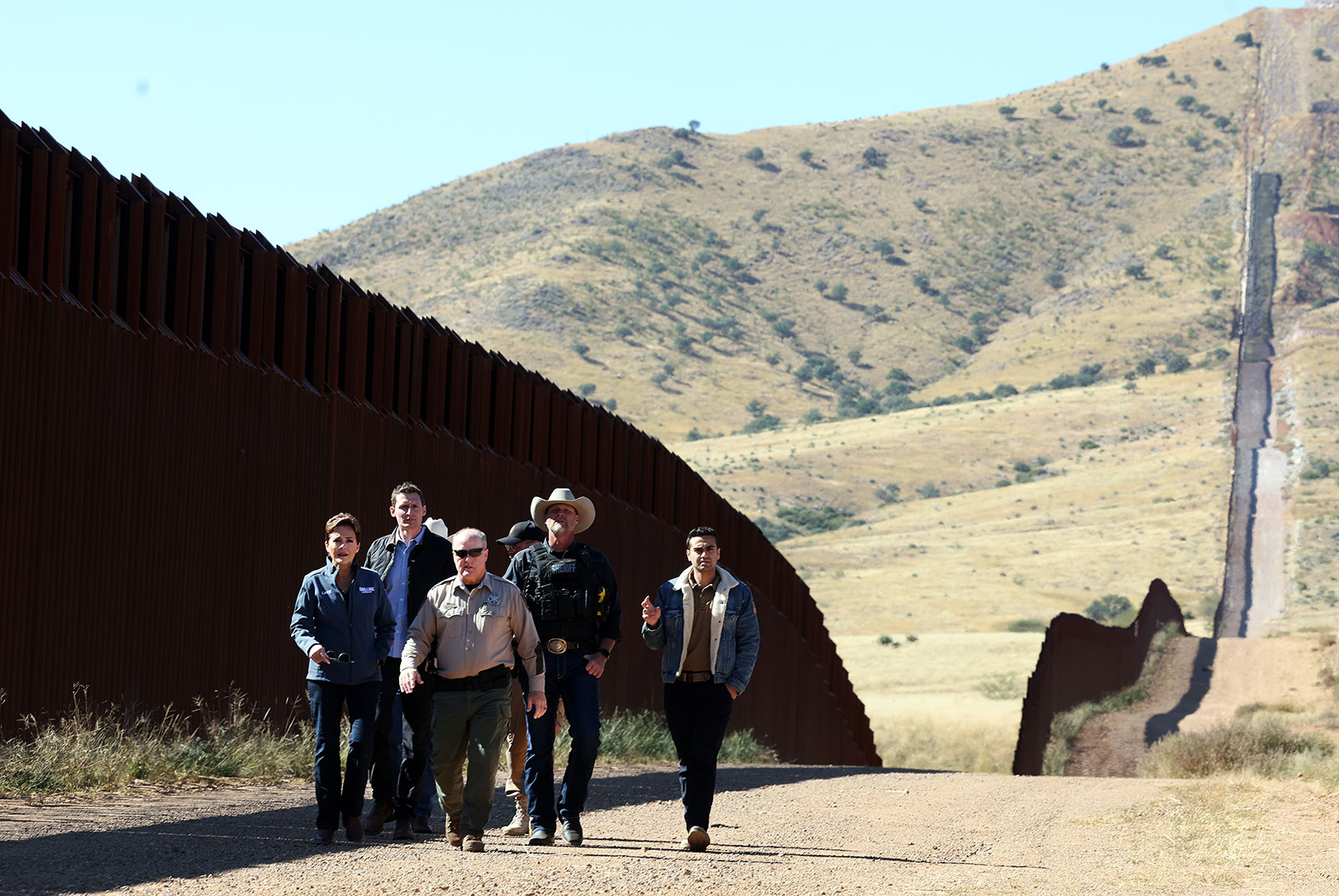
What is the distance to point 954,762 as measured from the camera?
3209cm

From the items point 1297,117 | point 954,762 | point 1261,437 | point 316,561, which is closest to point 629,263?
point 1261,437

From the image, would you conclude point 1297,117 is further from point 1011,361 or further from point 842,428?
point 842,428

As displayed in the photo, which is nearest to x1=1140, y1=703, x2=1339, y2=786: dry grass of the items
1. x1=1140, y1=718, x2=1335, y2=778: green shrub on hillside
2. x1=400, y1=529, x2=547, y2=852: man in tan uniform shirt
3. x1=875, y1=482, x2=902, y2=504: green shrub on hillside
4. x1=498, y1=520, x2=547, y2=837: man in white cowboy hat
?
x1=1140, y1=718, x2=1335, y2=778: green shrub on hillside

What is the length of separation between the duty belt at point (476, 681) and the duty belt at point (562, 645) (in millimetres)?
443

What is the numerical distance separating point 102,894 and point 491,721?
238 centimetres

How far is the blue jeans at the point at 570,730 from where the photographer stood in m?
9.48

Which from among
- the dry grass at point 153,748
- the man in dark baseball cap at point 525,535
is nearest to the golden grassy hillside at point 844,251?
the dry grass at point 153,748

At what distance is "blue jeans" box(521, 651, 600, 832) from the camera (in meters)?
9.48

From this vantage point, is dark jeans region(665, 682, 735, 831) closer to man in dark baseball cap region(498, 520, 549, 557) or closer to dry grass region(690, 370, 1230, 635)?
man in dark baseball cap region(498, 520, 549, 557)

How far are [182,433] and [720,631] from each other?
18.0 feet

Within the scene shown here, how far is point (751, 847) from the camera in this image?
1002 centimetres

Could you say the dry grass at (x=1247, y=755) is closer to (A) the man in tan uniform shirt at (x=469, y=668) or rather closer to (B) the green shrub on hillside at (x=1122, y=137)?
(A) the man in tan uniform shirt at (x=469, y=668)

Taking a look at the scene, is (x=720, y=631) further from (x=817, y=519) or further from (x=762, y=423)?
(x=762, y=423)

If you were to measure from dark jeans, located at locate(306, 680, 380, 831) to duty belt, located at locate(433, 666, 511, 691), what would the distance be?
1.62 feet
